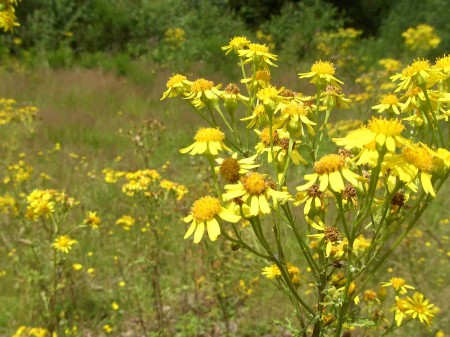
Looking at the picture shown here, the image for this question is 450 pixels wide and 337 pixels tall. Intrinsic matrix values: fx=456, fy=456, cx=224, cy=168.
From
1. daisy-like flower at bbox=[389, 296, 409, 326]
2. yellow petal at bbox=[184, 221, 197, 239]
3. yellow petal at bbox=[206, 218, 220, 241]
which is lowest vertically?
daisy-like flower at bbox=[389, 296, 409, 326]

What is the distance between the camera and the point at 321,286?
45.3 inches

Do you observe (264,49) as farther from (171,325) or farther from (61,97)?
(61,97)

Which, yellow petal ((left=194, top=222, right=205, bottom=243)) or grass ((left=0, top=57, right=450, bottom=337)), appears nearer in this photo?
yellow petal ((left=194, top=222, right=205, bottom=243))

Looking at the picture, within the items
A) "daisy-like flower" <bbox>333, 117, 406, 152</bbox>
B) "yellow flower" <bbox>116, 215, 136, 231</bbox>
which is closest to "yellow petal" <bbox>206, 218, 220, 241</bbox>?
"daisy-like flower" <bbox>333, 117, 406, 152</bbox>

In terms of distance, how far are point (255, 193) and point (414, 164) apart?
36cm

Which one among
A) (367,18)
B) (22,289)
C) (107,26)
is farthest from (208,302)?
(367,18)

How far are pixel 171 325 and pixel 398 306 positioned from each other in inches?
71.6

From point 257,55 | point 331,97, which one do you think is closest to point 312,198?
point 331,97

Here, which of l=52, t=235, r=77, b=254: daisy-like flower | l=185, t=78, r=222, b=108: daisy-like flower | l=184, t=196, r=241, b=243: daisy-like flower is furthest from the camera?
l=52, t=235, r=77, b=254: daisy-like flower

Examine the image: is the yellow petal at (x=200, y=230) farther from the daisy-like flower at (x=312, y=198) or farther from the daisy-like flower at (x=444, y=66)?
the daisy-like flower at (x=444, y=66)

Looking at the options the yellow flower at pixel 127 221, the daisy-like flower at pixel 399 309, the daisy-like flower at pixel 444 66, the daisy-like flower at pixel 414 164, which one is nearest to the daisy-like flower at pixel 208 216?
the daisy-like flower at pixel 414 164

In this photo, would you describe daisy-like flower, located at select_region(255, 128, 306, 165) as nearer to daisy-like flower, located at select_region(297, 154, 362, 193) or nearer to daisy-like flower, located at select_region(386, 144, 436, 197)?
daisy-like flower, located at select_region(297, 154, 362, 193)

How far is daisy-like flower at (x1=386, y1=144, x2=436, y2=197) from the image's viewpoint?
97cm

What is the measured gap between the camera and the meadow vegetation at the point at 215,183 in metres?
1.12
